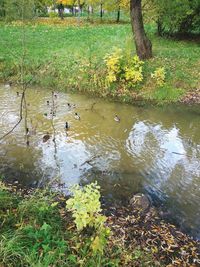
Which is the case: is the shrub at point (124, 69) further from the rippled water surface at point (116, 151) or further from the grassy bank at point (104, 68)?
the rippled water surface at point (116, 151)

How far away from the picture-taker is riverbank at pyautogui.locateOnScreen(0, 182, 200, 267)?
458 cm

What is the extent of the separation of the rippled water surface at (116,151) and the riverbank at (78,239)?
487 mm

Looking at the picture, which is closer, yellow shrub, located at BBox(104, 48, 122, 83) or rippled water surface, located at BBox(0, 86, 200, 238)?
rippled water surface, located at BBox(0, 86, 200, 238)

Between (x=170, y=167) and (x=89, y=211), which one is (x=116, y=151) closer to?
(x=170, y=167)

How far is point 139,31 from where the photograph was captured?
43.9ft

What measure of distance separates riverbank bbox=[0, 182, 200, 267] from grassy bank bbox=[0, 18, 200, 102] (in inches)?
269

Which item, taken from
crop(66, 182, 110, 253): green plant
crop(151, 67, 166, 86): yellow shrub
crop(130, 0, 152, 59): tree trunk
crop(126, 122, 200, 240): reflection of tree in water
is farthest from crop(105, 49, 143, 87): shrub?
crop(66, 182, 110, 253): green plant

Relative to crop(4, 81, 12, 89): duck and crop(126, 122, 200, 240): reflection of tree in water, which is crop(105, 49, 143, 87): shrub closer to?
crop(126, 122, 200, 240): reflection of tree in water

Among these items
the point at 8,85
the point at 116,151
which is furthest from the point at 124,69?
the point at 116,151

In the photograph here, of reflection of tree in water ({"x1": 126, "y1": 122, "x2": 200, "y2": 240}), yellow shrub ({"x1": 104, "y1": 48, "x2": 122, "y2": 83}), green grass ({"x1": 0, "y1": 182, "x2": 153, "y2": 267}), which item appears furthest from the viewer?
yellow shrub ({"x1": 104, "y1": 48, "x2": 122, "y2": 83})

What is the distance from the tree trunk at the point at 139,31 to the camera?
1303 cm

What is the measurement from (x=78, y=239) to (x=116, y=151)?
364 cm

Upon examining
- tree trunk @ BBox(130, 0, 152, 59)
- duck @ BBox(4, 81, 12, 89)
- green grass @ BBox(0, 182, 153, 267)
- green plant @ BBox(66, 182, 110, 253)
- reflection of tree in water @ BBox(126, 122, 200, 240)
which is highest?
tree trunk @ BBox(130, 0, 152, 59)

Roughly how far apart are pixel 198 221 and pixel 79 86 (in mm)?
8171
